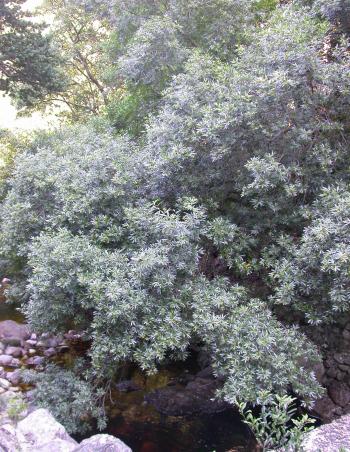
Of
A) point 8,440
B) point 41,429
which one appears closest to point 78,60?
point 41,429

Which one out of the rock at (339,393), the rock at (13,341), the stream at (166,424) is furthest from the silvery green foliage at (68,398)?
the rock at (339,393)

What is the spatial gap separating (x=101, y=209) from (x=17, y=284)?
2.80m

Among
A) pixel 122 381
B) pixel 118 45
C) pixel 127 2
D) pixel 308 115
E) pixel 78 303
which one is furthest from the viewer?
pixel 118 45

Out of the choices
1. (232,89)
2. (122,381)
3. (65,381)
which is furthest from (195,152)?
(122,381)

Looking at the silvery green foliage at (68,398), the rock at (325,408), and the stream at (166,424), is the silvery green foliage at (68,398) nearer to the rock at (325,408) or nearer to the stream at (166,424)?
the stream at (166,424)

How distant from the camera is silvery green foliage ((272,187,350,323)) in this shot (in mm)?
5016

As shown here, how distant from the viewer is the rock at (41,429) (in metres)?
5.18

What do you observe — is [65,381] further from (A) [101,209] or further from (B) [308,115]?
(B) [308,115]

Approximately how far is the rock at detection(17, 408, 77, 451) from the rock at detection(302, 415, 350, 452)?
285 centimetres

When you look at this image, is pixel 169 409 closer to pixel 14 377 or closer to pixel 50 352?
pixel 14 377

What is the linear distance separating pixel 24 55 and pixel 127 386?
8628 millimetres

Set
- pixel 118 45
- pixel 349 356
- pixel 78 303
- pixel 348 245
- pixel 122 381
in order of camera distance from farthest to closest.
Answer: pixel 118 45, pixel 122 381, pixel 349 356, pixel 78 303, pixel 348 245

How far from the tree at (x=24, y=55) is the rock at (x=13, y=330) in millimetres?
6366

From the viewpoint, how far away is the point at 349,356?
677 centimetres
